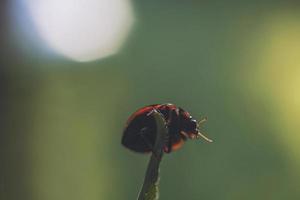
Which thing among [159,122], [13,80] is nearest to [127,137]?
[159,122]

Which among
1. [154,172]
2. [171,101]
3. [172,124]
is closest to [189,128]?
[172,124]

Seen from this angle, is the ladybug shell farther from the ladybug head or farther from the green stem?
the green stem

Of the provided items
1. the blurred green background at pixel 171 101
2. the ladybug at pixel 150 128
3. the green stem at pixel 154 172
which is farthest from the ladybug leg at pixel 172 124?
the blurred green background at pixel 171 101

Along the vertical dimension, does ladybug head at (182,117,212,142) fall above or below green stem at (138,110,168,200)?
above

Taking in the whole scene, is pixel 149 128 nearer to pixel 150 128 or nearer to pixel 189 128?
pixel 150 128

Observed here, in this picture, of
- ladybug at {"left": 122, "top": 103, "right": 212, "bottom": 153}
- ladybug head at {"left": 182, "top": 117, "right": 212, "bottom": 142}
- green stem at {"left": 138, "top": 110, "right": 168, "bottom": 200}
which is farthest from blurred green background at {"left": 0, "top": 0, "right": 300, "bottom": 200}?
green stem at {"left": 138, "top": 110, "right": 168, "bottom": 200}

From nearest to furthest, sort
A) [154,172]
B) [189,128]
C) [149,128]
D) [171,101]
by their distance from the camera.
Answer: [154,172], [149,128], [189,128], [171,101]

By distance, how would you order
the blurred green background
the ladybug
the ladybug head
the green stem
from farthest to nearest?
the blurred green background < the ladybug head < the ladybug < the green stem

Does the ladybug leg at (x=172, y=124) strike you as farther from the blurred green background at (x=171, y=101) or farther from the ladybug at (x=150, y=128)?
the blurred green background at (x=171, y=101)
